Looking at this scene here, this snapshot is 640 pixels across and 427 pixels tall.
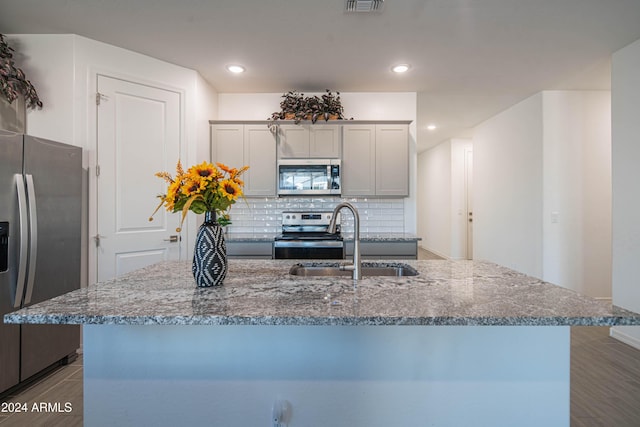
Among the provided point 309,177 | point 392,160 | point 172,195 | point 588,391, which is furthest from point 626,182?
point 172,195

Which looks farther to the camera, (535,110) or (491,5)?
(535,110)

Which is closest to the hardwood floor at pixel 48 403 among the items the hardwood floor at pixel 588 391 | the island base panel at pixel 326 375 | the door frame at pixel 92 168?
the hardwood floor at pixel 588 391

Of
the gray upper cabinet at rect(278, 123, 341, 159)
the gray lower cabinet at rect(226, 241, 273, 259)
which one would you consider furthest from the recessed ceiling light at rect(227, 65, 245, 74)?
the gray lower cabinet at rect(226, 241, 273, 259)

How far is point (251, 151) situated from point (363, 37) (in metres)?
1.64

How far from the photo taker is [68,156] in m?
2.39

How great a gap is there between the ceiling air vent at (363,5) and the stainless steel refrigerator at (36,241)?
2339mm

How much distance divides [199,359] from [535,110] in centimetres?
455

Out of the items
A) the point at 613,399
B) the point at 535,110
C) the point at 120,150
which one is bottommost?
the point at 613,399

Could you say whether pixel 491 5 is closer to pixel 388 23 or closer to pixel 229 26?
pixel 388 23

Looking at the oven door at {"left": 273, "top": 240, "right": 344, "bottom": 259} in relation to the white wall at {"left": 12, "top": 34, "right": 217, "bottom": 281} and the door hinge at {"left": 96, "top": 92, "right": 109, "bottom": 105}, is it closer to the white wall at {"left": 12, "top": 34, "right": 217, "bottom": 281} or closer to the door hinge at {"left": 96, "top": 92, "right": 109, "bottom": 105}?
the white wall at {"left": 12, "top": 34, "right": 217, "bottom": 281}

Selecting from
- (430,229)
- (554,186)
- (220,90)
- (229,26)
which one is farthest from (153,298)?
(430,229)

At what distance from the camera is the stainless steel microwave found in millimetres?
3445

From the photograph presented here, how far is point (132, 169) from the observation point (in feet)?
9.46

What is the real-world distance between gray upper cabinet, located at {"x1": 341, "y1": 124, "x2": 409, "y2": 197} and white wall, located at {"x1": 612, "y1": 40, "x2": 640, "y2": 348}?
188cm
